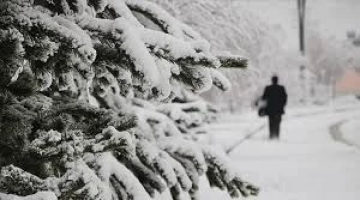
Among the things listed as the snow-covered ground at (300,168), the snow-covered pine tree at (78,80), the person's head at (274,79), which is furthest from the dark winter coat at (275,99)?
the snow-covered pine tree at (78,80)

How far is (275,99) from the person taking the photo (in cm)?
1310

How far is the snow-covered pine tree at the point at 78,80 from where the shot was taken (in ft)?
5.17

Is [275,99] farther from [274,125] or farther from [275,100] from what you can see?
[274,125]

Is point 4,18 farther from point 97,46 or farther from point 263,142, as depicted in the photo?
point 263,142

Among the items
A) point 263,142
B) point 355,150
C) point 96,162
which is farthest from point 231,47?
point 96,162

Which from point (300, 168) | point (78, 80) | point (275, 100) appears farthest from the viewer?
point (275, 100)

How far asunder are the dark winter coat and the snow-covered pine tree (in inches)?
436

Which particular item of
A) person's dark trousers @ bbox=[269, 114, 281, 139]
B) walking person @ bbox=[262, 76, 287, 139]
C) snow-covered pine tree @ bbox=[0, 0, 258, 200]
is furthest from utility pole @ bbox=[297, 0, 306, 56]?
snow-covered pine tree @ bbox=[0, 0, 258, 200]

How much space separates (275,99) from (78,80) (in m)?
11.3

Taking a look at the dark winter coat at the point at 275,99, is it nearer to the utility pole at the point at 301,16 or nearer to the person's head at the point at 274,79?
the person's head at the point at 274,79

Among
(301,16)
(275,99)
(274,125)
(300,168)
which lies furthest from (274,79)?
(301,16)

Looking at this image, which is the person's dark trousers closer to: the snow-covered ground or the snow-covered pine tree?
the snow-covered ground

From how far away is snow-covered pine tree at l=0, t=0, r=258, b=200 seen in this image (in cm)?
158

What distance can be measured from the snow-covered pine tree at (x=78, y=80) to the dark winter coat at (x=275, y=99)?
11077 millimetres
